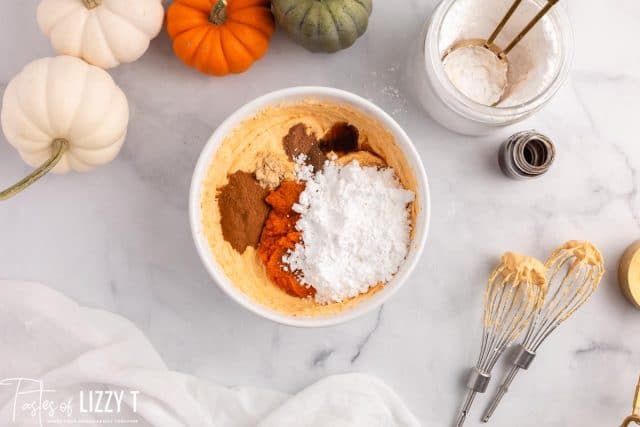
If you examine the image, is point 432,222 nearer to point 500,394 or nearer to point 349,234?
point 349,234

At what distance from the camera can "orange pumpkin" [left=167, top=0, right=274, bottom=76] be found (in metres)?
0.99

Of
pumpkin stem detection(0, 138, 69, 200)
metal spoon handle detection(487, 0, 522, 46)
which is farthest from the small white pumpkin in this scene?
metal spoon handle detection(487, 0, 522, 46)

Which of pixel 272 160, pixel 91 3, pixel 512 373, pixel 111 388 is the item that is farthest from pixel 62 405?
pixel 512 373

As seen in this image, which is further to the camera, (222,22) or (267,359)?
(267,359)

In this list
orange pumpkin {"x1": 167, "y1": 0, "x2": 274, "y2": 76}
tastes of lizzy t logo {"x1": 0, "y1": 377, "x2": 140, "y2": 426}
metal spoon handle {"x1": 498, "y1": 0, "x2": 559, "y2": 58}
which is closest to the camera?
metal spoon handle {"x1": 498, "y1": 0, "x2": 559, "y2": 58}

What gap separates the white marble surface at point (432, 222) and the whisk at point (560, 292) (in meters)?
0.03

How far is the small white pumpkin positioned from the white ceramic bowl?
6.3 inches

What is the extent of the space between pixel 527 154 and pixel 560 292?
0.80ft

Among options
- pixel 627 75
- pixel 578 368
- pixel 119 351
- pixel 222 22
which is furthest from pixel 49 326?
pixel 627 75

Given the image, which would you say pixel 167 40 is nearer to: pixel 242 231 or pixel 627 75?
pixel 242 231

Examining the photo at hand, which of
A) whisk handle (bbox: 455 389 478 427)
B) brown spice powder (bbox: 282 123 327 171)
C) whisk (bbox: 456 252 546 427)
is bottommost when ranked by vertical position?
whisk handle (bbox: 455 389 478 427)

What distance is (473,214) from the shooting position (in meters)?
1.10

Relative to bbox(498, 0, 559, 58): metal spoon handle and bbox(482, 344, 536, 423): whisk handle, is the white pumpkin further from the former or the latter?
bbox(482, 344, 536, 423): whisk handle

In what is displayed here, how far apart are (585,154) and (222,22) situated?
647 mm
